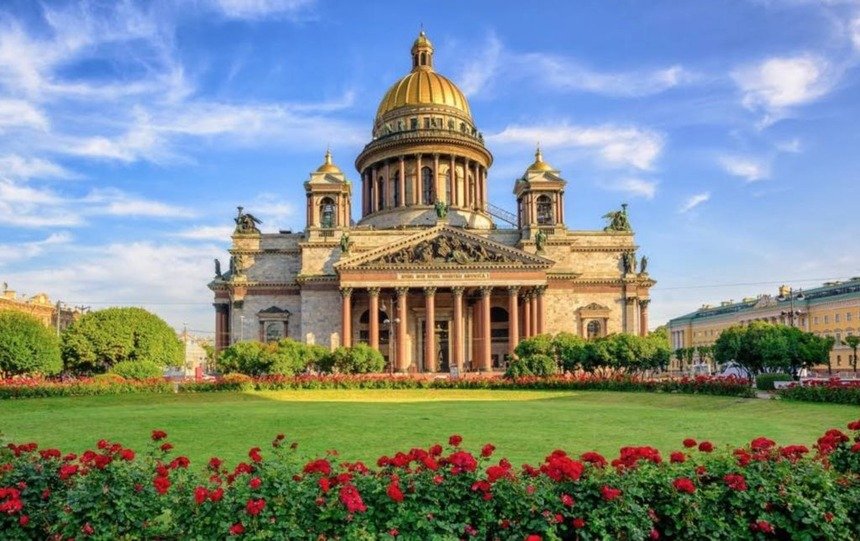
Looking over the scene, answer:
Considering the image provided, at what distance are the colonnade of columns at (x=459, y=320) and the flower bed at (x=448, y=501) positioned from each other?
4720cm

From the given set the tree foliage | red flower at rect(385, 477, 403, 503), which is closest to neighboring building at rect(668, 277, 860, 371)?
the tree foliage

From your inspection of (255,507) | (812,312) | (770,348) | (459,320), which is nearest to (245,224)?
(459,320)

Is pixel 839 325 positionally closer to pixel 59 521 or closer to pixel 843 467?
pixel 843 467

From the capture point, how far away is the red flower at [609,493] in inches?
291

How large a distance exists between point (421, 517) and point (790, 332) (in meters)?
53.5

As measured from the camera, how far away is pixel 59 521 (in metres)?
8.05

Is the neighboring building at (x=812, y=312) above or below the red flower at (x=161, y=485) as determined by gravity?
above

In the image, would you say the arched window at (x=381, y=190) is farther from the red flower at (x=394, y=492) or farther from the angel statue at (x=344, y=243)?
the red flower at (x=394, y=492)

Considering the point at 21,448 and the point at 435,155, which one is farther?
the point at 435,155

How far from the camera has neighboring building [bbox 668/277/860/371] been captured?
8394 centimetres

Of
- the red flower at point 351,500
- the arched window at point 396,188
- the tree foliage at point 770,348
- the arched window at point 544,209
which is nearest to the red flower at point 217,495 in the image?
the red flower at point 351,500

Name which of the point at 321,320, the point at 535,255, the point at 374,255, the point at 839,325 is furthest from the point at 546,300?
the point at 839,325

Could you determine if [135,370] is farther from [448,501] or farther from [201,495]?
[448,501]

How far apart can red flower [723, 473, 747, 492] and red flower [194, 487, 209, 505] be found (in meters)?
5.88
